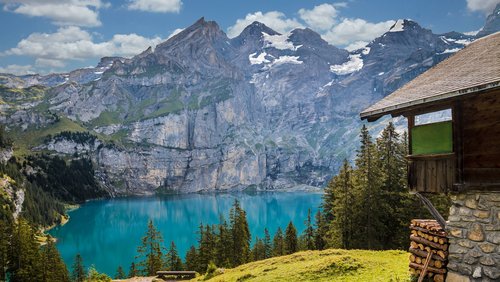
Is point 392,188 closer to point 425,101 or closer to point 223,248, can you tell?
point 425,101

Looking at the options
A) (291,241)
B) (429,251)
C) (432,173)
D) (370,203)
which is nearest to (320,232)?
(291,241)

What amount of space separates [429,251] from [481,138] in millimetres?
5002

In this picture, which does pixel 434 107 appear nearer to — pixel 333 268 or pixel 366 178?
pixel 333 268

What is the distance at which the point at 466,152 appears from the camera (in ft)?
45.3

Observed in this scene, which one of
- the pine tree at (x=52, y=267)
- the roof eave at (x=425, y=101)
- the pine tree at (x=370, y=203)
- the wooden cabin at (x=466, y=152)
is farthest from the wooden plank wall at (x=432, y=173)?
the pine tree at (x=52, y=267)

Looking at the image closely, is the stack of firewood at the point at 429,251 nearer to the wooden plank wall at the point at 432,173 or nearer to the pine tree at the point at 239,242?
the wooden plank wall at the point at 432,173

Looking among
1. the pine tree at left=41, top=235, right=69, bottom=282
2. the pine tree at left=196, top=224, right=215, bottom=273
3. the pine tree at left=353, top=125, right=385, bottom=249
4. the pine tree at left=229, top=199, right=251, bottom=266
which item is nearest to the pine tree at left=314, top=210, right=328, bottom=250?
the pine tree at left=229, top=199, right=251, bottom=266

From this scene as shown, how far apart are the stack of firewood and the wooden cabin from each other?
66 centimetres

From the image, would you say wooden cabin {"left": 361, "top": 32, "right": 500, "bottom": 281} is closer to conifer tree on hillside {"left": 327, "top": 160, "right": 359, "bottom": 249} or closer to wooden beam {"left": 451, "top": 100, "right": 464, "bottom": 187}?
wooden beam {"left": 451, "top": 100, "right": 464, "bottom": 187}

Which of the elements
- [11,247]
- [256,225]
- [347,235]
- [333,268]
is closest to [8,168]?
[256,225]

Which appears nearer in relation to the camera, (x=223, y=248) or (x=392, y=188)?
(x=392, y=188)

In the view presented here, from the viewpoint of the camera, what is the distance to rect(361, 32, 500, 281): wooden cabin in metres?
13.0

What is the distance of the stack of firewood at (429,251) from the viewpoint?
15117 millimetres

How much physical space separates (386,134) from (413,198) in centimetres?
871
